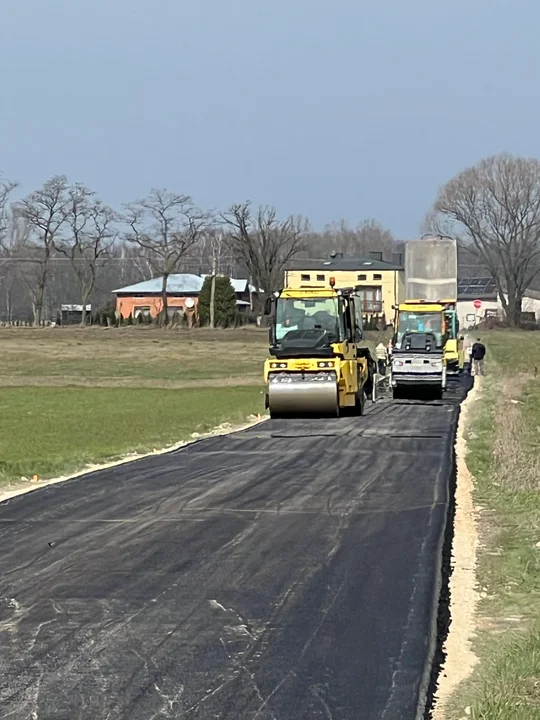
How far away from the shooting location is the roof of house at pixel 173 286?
391ft

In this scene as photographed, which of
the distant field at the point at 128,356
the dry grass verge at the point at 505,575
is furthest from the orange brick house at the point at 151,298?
the dry grass verge at the point at 505,575

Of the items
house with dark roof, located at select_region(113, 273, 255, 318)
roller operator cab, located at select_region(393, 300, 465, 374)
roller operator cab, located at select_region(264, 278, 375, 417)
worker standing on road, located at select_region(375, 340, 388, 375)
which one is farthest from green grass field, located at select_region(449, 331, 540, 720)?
house with dark roof, located at select_region(113, 273, 255, 318)

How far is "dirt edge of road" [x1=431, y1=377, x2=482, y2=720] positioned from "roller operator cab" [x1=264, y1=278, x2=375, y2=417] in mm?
10179

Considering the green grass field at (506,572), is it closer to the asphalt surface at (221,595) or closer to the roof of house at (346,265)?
the asphalt surface at (221,595)

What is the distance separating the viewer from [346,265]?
114438 millimetres

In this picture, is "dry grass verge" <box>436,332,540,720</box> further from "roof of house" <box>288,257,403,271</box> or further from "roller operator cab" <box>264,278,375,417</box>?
"roof of house" <box>288,257,403,271</box>

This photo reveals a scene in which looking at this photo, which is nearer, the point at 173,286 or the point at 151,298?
the point at 151,298

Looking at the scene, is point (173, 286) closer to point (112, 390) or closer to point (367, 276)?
point (367, 276)

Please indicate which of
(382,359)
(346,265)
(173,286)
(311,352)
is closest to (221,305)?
(346,265)

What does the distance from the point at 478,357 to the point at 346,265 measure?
66.7 metres

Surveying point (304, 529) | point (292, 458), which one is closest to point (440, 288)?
point (292, 458)

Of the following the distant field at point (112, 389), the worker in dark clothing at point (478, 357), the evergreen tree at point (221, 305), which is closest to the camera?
the distant field at point (112, 389)

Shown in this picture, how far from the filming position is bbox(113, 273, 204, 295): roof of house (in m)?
119

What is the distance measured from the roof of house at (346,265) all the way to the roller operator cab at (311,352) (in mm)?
82438
